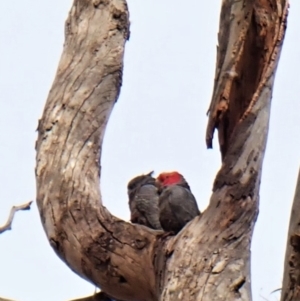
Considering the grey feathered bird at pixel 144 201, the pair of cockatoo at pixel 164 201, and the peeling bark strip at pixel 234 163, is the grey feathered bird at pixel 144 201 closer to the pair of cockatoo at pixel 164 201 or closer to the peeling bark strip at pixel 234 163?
the pair of cockatoo at pixel 164 201

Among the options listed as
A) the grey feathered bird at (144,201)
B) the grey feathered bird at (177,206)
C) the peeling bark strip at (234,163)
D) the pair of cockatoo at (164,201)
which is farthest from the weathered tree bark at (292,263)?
the grey feathered bird at (144,201)

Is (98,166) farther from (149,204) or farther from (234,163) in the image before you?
(149,204)

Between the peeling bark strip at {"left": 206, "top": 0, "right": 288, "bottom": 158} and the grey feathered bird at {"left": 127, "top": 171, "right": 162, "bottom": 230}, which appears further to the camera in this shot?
the grey feathered bird at {"left": 127, "top": 171, "right": 162, "bottom": 230}

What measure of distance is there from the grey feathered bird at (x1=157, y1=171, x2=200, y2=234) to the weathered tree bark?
1.64 meters

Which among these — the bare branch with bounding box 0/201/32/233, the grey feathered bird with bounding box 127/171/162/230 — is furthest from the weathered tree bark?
the grey feathered bird with bounding box 127/171/162/230

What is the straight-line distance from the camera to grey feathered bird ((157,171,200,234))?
14.2ft

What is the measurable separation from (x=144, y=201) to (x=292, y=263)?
3.80 m

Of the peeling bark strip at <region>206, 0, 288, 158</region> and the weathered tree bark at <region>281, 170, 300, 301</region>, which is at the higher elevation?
the peeling bark strip at <region>206, 0, 288, 158</region>

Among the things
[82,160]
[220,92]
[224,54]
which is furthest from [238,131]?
[82,160]

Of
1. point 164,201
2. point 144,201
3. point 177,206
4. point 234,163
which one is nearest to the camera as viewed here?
point 234,163

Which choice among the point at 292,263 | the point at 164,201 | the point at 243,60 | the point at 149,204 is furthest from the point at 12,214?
the point at 292,263

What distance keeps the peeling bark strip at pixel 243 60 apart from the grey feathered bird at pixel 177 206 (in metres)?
0.81

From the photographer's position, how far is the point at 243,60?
12.3 ft

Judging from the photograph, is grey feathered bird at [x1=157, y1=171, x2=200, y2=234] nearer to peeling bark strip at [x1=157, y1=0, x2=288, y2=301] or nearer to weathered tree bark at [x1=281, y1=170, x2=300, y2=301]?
peeling bark strip at [x1=157, y1=0, x2=288, y2=301]
